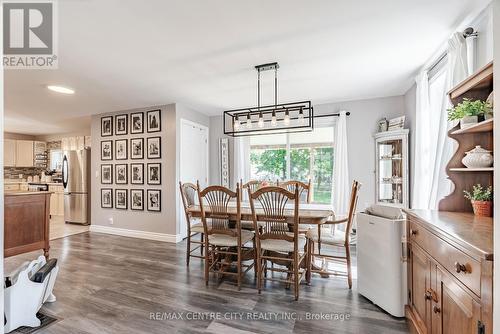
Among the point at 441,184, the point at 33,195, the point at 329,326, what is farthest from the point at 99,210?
the point at 441,184

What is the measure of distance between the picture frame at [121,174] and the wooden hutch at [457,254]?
4.68 meters

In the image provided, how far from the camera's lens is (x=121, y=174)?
4.80 meters

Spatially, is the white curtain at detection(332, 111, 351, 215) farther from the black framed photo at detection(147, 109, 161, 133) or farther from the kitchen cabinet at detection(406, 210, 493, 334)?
the black framed photo at detection(147, 109, 161, 133)

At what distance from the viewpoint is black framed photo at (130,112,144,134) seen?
15.2 ft

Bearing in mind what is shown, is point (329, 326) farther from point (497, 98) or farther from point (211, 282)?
point (497, 98)

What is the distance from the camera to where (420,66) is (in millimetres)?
2871

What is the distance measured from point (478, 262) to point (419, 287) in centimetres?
90

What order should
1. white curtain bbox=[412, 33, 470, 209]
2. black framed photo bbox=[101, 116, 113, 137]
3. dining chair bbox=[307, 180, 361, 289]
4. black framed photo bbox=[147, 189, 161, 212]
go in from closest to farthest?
white curtain bbox=[412, 33, 470, 209] → dining chair bbox=[307, 180, 361, 289] → black framed photo bbox=[147, 189, 161, 212] → black framed photo bbox=[101, 116, 113, 137]

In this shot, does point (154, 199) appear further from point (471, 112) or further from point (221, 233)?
point (471, 112)

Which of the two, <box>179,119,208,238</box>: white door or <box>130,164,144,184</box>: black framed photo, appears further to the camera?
<box>130,164,144,184</box>: black framed photo

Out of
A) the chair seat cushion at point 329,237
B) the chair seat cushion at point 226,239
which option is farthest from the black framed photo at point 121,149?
the chair seat cushion at point 329,237

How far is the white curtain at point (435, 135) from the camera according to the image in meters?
2.10

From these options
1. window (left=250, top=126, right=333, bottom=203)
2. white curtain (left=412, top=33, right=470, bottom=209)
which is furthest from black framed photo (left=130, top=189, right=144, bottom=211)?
white curtain (left=412, top=33, right=470, bottom=209)

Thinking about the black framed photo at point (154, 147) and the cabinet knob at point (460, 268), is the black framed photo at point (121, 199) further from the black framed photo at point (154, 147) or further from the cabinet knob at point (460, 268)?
the cabinet knob at point (460, 268)
